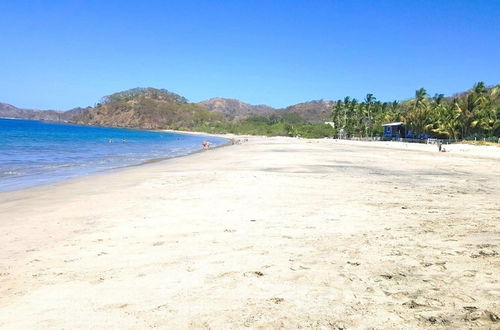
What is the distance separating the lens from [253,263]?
5.69 metres

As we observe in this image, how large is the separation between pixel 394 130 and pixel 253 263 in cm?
9030

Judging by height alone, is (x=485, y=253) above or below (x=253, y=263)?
above

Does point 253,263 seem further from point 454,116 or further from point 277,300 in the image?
point 454,116

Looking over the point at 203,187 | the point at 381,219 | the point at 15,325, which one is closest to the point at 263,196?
the point at 203,187

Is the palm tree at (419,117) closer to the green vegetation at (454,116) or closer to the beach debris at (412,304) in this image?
the green vegetation at (454,116)

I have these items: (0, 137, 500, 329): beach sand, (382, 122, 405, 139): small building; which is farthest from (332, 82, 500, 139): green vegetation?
(0, 137, 500, 329): beach sand

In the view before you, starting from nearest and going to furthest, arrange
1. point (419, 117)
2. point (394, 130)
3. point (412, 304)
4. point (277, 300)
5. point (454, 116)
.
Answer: point (412, 304) → point (277, 300) → point (454, 116) → point (419, 117) → point (394, 130)

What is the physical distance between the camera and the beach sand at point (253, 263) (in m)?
4.07

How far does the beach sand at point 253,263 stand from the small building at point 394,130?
80.6 meters

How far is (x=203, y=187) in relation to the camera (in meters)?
14.3

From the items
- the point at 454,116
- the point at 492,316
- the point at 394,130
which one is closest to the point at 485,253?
the point at 492,316

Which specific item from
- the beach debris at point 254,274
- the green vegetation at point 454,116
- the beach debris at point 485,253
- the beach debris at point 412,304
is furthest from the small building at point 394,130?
the beach debris at point 412,304

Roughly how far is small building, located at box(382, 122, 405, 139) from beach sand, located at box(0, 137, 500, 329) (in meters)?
80.6

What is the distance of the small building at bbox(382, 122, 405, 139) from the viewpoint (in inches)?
3423
